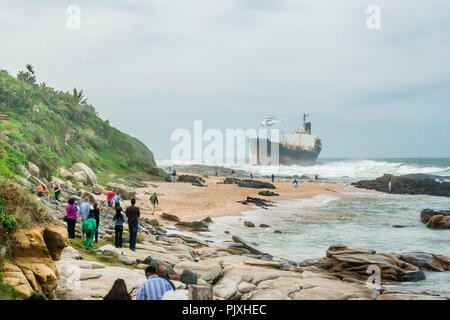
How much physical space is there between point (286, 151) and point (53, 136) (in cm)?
9491

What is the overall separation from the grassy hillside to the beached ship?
6888 cm

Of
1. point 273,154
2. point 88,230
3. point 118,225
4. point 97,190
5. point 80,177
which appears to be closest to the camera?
point 88,230

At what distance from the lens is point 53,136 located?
32.1 m

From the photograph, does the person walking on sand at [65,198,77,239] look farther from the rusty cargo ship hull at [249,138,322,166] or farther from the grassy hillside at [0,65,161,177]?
the rusty cargo ship hull at [249,138,322,166]

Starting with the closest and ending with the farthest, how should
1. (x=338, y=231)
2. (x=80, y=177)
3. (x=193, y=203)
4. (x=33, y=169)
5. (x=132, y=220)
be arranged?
(x=132, y=220) → (x=33, y=169) → (x=338, y=231) → (x=80, y=177) → (x=193, y=203)

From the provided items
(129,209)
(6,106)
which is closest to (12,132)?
(6,106)

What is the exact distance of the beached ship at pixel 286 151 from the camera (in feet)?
393

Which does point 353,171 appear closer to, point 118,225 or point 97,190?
point 97,190

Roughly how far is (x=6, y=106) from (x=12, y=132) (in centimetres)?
793

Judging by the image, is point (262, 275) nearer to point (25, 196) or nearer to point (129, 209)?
point (129, 209)

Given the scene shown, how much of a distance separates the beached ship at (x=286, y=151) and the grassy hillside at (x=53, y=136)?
226 ft

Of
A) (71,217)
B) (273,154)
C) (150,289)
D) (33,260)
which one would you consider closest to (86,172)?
(71,217)

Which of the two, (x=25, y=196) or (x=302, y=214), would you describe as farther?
(x=302, y=214)

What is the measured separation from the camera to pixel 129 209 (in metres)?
12.2
